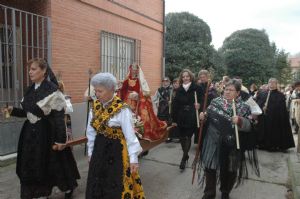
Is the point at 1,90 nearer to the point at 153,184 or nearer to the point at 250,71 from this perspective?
the point at 153,184

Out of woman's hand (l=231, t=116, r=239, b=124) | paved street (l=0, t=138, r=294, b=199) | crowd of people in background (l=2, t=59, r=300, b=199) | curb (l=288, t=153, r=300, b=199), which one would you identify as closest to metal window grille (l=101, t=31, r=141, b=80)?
paved street (l=0, t=138, r=294, b=199)

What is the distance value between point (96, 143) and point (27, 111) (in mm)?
1282

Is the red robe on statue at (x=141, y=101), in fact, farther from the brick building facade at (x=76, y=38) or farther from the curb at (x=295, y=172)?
the curb at (x=295, y=172)

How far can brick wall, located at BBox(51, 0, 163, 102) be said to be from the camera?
796cm

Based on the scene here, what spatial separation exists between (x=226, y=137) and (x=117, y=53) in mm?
6861

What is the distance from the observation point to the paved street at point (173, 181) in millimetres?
4895

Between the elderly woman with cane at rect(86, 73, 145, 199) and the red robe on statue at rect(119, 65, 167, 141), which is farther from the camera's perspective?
the red robe on statue at rect(119, 65, 167, 141)

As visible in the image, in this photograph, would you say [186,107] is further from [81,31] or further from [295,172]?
[81,31]

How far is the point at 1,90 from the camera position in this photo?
6.38 m

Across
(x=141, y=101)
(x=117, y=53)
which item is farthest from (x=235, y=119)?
(x=117, y=53)

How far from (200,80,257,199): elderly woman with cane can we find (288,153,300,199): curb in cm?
93

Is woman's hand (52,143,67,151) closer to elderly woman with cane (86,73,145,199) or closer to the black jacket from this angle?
elderly woman with cane (86,73,145,199)

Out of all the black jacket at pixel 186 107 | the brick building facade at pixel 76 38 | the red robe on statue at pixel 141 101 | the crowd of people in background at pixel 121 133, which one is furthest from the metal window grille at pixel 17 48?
the black jacket at pixel 186 107

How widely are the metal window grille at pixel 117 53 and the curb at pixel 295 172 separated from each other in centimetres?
532
